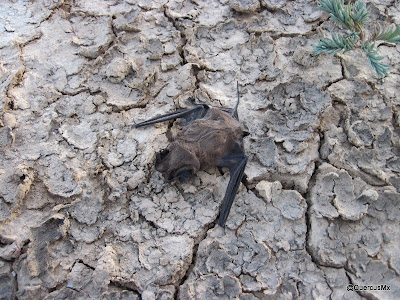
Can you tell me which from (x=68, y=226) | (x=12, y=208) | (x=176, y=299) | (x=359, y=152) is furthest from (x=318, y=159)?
(x=12, y=208)

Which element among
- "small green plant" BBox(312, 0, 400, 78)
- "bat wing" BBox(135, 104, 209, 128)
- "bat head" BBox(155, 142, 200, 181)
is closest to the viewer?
"bat head" BBox(155, 142, 200, 181)

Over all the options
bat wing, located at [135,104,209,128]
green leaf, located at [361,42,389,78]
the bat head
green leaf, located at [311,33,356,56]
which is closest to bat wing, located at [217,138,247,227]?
the bat head

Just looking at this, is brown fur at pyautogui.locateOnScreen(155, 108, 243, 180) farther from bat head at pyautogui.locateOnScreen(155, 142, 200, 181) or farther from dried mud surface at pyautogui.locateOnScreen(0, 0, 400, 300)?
dried mud surface at pyautogui.locateOnScreen(0, 0, 400, 300)

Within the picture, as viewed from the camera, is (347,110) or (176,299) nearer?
(176,299)

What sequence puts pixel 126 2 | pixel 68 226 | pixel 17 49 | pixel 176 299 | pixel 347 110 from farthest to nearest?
pixel 126 2 < pixel 17 49 < pixel 347 110 < pixel 68 226 < pixel 176 299

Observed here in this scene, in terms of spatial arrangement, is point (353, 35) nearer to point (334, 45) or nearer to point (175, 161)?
point (334, 45)

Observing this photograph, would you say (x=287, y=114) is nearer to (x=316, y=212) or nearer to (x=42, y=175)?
(x=316, y=212)

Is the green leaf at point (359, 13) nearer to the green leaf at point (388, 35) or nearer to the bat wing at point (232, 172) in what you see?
the green leaf at point (388, 35)

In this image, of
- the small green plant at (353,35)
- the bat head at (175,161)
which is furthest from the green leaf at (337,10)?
the bat head at (175,161)
